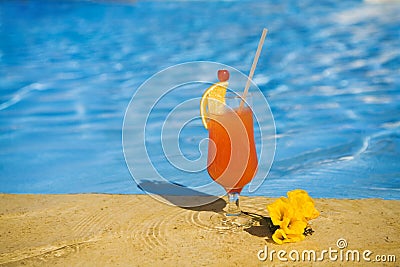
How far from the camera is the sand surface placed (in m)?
→ 2.06

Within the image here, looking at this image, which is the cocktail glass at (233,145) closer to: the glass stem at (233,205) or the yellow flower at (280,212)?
the glass stem at (233,205)

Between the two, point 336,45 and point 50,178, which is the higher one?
point 336,45

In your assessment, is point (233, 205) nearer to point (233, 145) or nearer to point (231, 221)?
point (231, 221)

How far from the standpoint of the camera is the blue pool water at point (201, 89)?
392cm

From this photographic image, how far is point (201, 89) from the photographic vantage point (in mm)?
5957

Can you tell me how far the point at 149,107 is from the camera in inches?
213

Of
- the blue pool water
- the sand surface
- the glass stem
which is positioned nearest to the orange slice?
the glass stem

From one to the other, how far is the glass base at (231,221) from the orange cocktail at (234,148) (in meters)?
0.15

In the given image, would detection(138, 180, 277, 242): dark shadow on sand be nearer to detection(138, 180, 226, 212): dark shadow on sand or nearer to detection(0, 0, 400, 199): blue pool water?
detection(138, 180, 226, 212): dark shadow on sand

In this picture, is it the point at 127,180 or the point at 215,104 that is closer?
the point at 215,104

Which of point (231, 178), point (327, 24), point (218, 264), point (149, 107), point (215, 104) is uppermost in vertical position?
point (327, 24)

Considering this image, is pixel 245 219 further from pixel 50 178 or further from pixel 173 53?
pixel 173 53

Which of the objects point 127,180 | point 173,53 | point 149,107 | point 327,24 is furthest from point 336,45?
point 127,180

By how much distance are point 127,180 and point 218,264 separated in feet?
5.94
